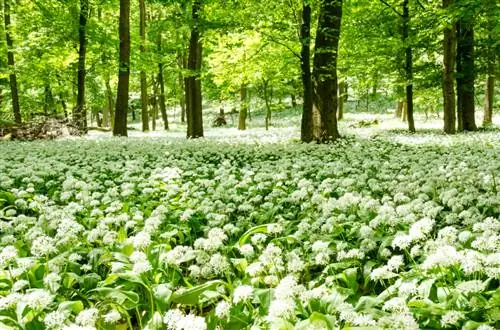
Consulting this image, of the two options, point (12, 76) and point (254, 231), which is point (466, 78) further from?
point (12, 76)

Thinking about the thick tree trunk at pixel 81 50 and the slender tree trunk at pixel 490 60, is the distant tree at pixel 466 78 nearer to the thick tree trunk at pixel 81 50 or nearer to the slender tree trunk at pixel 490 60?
the slender tree trunk at pixel 490 60

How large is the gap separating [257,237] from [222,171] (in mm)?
4813

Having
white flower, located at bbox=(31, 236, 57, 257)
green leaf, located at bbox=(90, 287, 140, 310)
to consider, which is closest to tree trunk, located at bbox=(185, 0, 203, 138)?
white flower, located at bbox=(31, 236, 57, 257)

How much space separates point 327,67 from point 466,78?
1034cm

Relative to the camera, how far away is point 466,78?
21641mm

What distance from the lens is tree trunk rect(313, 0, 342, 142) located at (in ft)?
48.9

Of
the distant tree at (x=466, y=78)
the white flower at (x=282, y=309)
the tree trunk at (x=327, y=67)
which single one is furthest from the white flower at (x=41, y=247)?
the distant tree at (x=466, y=78)

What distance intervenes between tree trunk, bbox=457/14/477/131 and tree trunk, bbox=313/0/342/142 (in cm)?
927

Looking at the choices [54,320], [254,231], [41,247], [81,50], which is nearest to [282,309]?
[54,320]

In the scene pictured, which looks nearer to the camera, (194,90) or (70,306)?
(70,306)

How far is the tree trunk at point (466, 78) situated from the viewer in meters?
21.3

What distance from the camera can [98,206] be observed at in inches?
288

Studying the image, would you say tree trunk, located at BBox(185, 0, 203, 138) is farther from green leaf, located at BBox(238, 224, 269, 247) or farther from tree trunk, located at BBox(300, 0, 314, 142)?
green leaf, located at BBox(238, 224, 269, 247)

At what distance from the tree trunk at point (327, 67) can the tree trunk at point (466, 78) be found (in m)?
9.27
